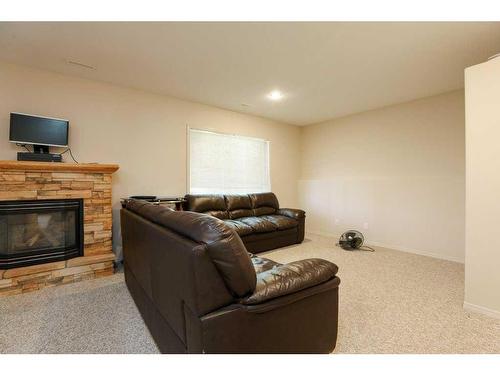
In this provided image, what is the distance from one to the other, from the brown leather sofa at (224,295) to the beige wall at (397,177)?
3.25 metres

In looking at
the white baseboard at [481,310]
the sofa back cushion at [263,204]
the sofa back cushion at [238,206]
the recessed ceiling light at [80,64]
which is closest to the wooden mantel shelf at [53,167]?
the recessed ceiling light at [80,64]

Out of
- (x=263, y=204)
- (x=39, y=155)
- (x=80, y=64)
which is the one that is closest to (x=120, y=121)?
(x=80, y=64)

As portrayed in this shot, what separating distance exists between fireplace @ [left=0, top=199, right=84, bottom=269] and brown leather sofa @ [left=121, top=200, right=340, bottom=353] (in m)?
1.90

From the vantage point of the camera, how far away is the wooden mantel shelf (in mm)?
2510

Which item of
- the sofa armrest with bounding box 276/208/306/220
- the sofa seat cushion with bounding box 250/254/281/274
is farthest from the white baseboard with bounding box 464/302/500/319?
the sofa armrest with bounding box 276/208/306/220

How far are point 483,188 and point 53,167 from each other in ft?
14.1

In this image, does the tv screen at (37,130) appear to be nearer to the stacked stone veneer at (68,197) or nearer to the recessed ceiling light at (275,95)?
the stacked stone veneer at (68,197)

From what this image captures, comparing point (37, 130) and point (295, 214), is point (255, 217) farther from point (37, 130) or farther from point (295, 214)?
point (37, 130)

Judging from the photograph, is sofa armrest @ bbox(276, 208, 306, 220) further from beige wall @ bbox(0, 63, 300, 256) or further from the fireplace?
the fireplace

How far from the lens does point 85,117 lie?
10.7 ft

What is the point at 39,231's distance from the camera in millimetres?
2830
